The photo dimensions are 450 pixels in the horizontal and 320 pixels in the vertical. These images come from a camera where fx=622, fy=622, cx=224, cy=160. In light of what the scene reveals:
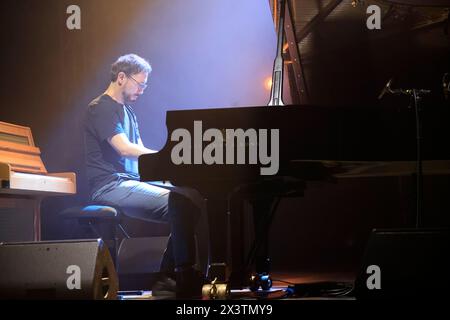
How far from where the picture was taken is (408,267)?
2.27 m

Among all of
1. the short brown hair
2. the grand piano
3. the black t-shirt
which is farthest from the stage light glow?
the grand piano

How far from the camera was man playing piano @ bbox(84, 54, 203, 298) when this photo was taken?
323 cm

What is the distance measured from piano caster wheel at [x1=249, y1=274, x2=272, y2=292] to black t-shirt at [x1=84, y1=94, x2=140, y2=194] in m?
0.86

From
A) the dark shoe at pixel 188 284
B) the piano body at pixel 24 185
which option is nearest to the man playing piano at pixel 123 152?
the dark shoe at pixel 188 284

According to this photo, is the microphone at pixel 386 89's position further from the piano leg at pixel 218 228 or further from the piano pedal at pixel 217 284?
the piano pedal at pixel 217 284

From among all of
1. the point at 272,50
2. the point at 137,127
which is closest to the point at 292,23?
the point at 272,50

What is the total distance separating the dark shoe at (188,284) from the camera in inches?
107

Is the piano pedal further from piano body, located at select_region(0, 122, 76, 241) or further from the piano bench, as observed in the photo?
piano body, located at select_region(0, 122, 76, 241)

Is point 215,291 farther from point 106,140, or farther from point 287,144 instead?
point 106,140

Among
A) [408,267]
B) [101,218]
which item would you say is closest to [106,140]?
[101,218]

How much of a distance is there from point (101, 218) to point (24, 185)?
1.80 ft
